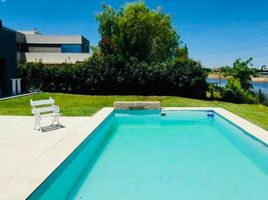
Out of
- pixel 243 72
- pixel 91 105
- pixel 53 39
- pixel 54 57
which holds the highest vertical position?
pixel 53 39

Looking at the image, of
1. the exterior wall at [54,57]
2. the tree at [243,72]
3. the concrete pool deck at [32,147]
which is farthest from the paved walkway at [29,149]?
the exterior wall at [54,57]

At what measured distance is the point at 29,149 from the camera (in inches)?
325

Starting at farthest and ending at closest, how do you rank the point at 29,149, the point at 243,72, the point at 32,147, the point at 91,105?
the point at 243,72, the point at 91,105, the point at 32,147, the point at 29,149

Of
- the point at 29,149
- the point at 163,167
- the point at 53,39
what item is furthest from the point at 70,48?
the point at 163,167

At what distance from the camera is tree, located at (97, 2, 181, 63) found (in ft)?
126

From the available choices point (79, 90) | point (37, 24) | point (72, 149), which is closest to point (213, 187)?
point (72, 149)

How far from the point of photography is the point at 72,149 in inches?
315

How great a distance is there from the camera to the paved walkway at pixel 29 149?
220 inches

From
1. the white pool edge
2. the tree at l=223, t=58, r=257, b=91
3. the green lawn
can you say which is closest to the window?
the green lawn

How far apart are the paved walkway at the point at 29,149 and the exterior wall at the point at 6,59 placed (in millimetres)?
9611

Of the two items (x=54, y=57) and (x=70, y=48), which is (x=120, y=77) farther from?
(x=70, y=48)

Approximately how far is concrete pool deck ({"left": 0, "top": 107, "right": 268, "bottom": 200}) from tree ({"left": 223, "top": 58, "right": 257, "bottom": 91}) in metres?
10.5

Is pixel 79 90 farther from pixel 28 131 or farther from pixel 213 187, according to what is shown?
pixel 213 187

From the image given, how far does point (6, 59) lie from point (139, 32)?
19.0 meters
